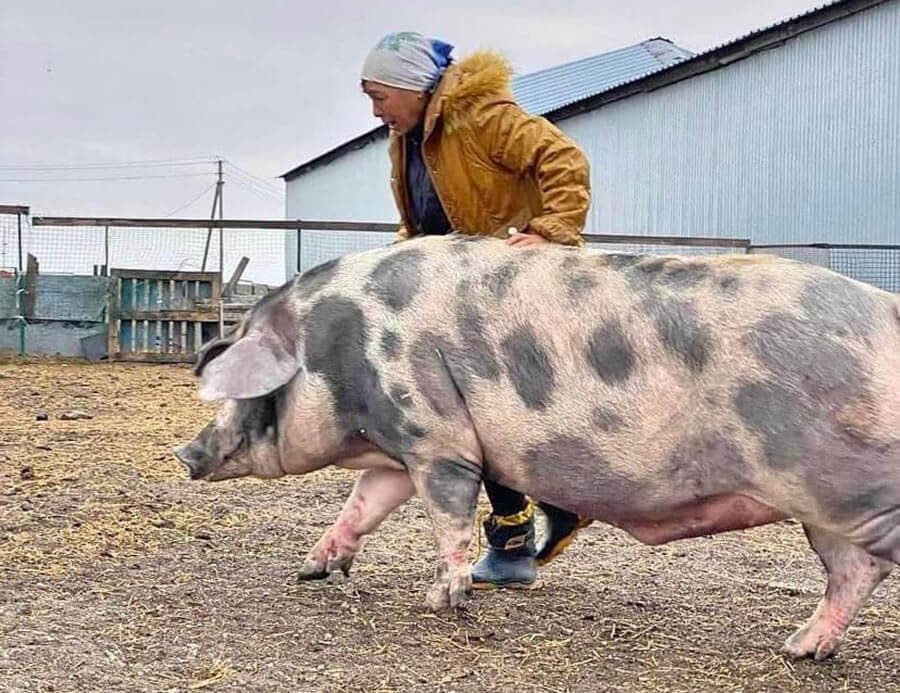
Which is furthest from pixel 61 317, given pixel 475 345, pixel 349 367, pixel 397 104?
pixel 475 345

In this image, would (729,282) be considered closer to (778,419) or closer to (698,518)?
(778,419)

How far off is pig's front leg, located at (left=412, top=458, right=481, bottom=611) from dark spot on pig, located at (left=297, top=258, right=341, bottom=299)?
620 mm

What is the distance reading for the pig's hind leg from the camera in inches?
132

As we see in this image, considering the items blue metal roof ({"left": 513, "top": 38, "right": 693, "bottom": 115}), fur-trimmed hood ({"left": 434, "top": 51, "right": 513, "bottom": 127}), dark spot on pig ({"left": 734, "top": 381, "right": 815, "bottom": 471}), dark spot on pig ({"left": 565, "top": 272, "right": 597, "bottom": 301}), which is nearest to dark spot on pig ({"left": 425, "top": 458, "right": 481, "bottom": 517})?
dark spot on pig ({"left": 565, "top": 272, "right": 597, "bottom": 301})

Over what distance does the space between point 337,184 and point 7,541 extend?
27.3 meters

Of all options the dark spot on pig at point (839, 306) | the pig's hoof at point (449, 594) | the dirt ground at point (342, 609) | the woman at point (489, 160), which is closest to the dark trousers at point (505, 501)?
the woman at point (489, 160)

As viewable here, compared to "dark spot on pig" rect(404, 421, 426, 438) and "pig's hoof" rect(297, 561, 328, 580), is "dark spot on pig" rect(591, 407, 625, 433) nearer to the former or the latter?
"dark spot on pig" rect(404, 421, 426, 438)

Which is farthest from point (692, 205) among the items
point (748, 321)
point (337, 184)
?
point (748, 321)

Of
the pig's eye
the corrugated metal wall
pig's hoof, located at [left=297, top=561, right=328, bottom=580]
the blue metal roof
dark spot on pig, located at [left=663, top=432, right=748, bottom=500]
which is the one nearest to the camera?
dark spot on pig, located at [left=663, top=432, right=748, bottom=500]

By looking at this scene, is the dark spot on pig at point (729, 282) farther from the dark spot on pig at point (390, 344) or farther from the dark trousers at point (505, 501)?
the dark trousers at point (505, 501)

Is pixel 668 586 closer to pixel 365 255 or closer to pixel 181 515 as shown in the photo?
pixel 365 255

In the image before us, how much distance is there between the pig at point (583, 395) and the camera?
3.05 m

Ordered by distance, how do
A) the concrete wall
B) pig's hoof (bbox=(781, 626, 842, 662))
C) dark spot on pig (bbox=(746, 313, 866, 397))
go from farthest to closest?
the concrete wall
pig's hoof (bbox=(781, 626, 842, 662))
dark spot on pig (bbox=(746, 313, 866, 397))

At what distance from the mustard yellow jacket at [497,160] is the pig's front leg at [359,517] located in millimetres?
837
